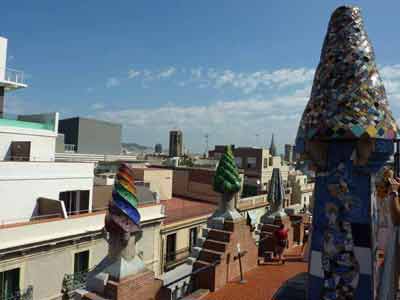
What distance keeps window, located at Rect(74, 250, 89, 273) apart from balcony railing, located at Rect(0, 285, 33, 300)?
258 centimetres

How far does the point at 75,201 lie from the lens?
20.0 meters

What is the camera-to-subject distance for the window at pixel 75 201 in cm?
1953

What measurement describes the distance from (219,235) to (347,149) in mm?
5295

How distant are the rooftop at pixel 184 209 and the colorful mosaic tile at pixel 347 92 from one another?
20493mm

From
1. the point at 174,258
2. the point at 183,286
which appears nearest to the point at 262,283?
the point at 183,286

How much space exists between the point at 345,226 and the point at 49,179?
694 inches

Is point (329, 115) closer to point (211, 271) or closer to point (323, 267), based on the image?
point (323, 267)

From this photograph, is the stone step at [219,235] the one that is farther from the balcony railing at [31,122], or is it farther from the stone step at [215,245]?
the balcony railing at [31,122]

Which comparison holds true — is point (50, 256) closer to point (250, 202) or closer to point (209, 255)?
point (209, 255)

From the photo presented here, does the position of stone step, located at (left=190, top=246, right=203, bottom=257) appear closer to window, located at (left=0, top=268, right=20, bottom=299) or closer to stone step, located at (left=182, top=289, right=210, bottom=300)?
stone step, located at (left=182, top=289, right=210, bottom=300)

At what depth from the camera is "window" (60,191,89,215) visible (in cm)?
1953

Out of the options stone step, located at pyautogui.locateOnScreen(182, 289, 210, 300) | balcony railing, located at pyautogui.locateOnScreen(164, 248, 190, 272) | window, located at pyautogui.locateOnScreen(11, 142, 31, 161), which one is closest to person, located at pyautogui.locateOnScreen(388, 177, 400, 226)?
stone step, located at pyautogui.locateOnScreen(182, 289, 210, 300)

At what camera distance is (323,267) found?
4.14 metres

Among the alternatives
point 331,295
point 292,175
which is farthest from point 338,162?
point 292,175
